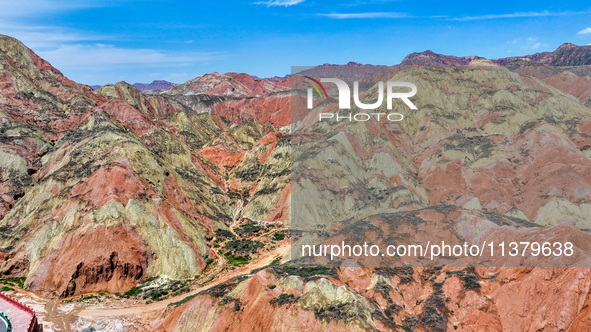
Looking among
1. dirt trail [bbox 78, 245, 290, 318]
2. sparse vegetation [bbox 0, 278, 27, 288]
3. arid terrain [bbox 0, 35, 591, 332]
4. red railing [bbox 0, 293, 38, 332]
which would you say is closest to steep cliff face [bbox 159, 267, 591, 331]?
arid terrain [bbox 0, 35, 591, 332]

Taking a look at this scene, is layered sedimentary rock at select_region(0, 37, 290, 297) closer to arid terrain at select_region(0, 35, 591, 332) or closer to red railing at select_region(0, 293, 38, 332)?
arid terrain at select_region(0, 35, 591, 332)

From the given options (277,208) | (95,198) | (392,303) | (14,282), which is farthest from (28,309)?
(277,208)

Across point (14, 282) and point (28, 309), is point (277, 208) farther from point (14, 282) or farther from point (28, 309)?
point (28, 309)

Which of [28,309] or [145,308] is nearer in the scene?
[28,309]

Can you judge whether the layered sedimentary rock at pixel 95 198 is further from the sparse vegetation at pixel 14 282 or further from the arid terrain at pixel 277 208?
the sparse vegetation at pixel 14 282

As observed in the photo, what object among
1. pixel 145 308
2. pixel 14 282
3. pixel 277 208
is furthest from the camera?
pixel 277 208

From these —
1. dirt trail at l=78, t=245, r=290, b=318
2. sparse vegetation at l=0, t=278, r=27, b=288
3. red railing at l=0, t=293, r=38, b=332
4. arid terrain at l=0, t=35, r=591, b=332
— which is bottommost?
dirt trail at l=78, t=245, r=290, b=318

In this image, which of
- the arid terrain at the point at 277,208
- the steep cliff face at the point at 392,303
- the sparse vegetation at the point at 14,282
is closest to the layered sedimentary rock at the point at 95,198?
the arid terrain at the point at 277,208

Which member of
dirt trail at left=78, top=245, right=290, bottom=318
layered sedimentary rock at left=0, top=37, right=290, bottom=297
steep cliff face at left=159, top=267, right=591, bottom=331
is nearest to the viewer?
steep cliff face at left=159, top=267, right=591, bottom=331

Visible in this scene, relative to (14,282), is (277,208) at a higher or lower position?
higher
